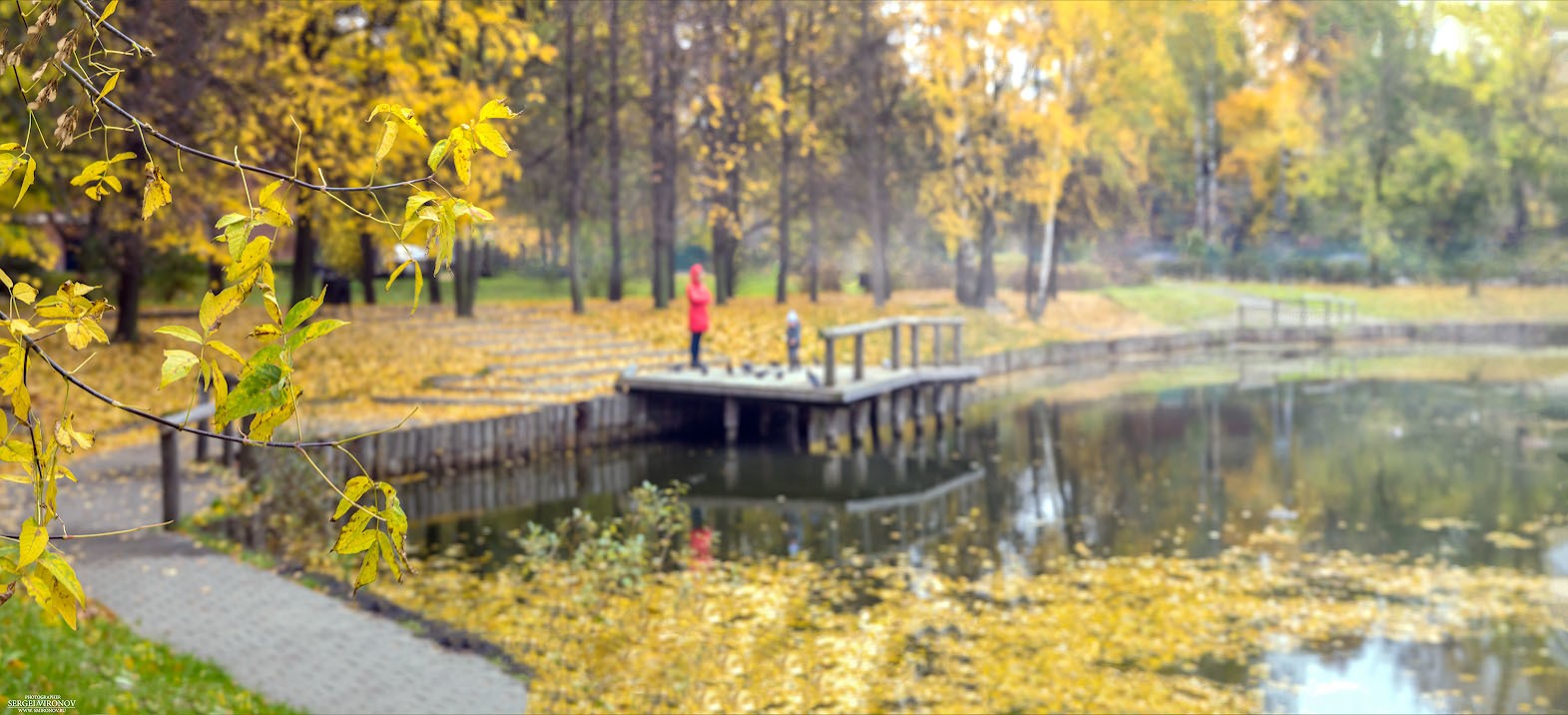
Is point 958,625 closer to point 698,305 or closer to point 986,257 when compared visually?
point 698,305

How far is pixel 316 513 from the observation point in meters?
11.9

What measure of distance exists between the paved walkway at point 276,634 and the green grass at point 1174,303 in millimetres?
28477

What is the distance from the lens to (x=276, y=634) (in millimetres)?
7543

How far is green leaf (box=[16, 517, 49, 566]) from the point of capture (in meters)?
2.23

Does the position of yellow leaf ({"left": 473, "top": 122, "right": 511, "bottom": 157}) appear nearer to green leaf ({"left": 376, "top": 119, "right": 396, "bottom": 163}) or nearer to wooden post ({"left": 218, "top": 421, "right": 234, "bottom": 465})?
green leaf ({"left": 376, "top": 119, "right": 396, "bottom": 163})

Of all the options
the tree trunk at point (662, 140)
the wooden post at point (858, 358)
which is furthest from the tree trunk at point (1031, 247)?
the wooden post at point (858, 358)

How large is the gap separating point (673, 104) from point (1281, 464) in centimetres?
885

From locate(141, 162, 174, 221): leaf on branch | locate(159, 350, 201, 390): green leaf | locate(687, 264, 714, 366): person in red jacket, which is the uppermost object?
locate(141, 162, 174, 221): leaf on branch

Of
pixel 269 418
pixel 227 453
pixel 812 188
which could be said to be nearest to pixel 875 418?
pixel 227 453

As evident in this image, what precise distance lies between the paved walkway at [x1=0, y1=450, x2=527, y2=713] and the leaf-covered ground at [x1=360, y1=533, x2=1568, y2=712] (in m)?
0.53

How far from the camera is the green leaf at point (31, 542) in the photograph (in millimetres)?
2229

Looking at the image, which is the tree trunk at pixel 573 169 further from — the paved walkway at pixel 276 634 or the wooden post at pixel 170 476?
the paved walkway at pixel 276 634

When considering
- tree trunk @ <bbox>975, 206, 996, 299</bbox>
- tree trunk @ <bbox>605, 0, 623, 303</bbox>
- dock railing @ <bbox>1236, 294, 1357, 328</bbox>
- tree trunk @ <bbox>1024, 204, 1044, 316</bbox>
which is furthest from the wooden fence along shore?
dock railing @ <bbox>1236, 294, 1357, 328</bbox>

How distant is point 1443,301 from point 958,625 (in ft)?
100
